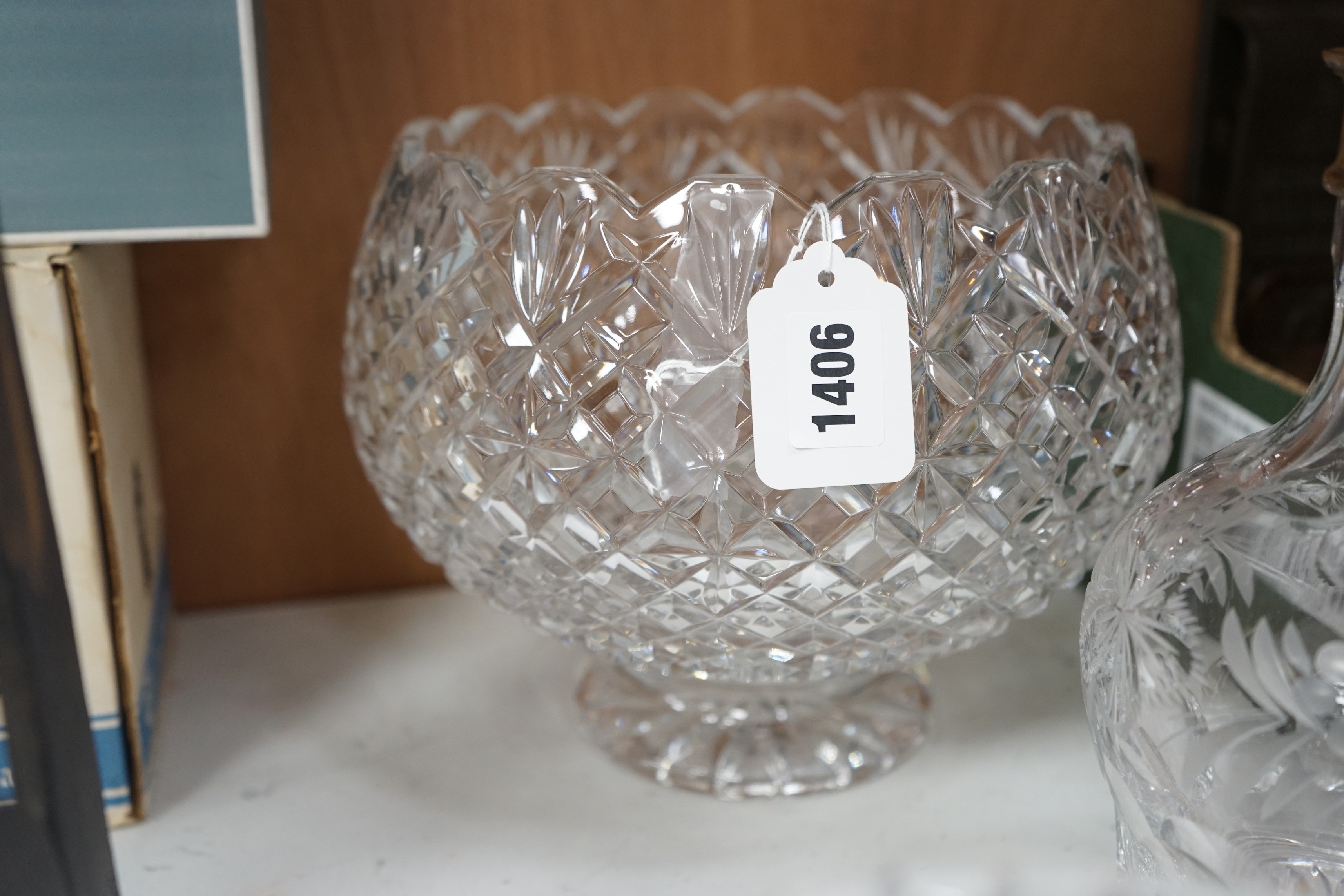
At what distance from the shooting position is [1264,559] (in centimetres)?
44

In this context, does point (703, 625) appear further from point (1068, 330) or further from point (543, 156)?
point (543, 156)

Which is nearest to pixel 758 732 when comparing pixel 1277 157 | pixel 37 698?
pixel 37 698

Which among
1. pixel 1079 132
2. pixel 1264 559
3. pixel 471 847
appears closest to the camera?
pixel 1264 559

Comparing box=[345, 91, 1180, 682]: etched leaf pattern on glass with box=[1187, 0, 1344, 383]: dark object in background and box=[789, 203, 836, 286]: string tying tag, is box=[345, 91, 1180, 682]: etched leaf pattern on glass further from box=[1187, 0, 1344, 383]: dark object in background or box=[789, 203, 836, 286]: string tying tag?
box=[1187, 0, 1344, 383]: dark object in background

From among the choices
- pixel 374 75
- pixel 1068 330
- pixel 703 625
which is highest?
pixel 374 75

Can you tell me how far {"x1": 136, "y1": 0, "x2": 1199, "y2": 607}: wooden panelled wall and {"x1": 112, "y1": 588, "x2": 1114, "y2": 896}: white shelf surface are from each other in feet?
0.30

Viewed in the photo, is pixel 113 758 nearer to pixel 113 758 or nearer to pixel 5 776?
pixel 113 758

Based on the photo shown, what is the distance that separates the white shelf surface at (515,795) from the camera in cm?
53

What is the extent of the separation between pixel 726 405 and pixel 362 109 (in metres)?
0.38

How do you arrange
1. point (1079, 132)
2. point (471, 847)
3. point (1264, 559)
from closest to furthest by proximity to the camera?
1. point (1264, 559)
2. point (471, 847)
3. point (1079, 132)

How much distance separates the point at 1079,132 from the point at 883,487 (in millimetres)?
319

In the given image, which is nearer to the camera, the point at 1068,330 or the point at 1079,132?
the point at 1068,330

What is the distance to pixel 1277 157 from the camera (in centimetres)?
74

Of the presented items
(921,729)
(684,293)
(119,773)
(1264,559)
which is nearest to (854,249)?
(684,293)
